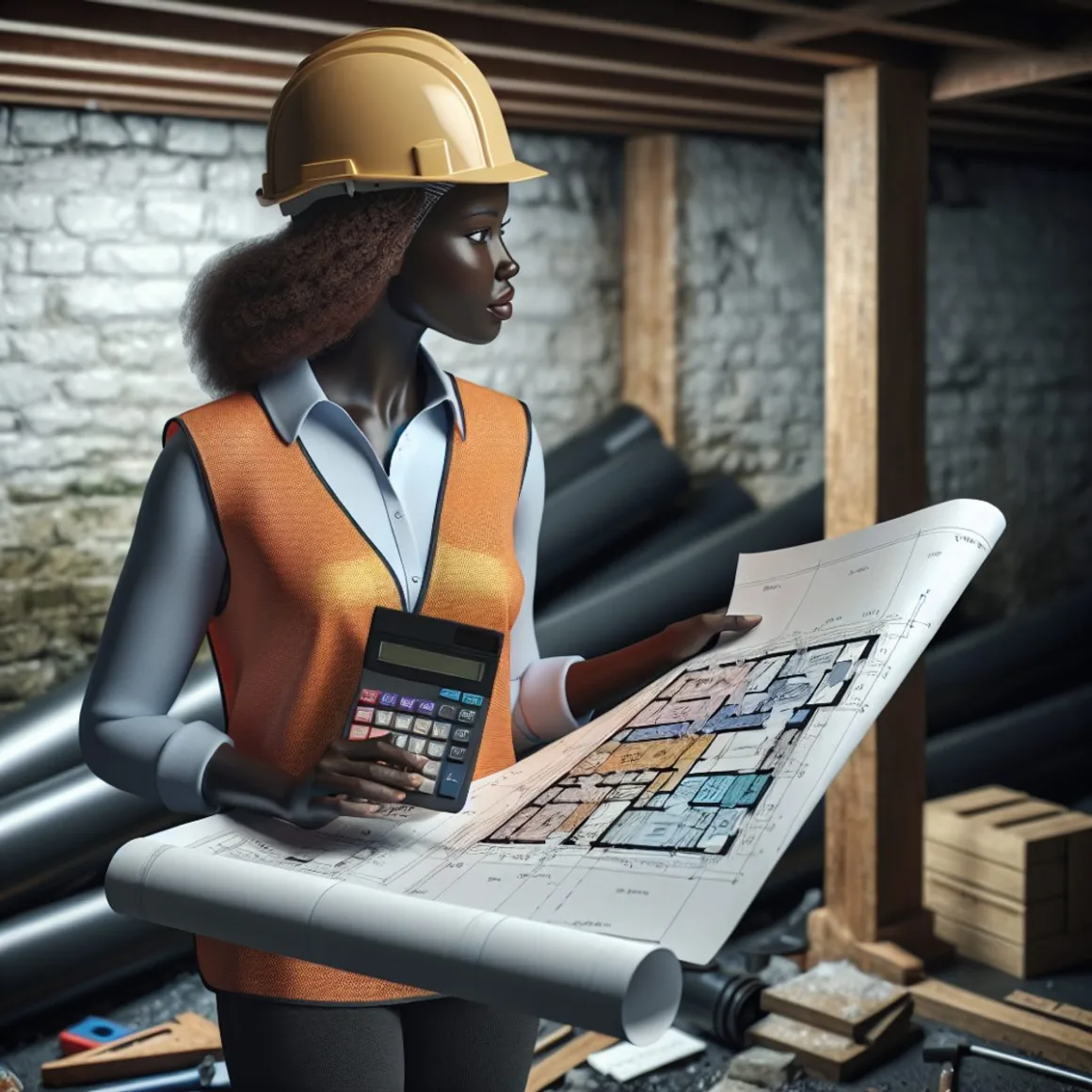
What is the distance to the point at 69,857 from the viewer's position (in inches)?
136

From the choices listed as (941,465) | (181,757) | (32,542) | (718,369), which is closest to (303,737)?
(181,757)

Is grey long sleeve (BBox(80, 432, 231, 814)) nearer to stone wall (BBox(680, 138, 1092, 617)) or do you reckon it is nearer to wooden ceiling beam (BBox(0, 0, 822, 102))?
wooden ceiling beam (BBox(0, 0, 822, 102))

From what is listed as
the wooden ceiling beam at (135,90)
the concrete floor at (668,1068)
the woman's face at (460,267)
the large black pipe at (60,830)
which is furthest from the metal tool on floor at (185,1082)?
the wooden ceiling beam at (135,90)

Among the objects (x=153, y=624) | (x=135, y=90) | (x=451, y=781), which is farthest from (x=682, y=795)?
(x=135, y=90)

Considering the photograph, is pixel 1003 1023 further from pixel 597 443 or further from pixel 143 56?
pixel 143 56

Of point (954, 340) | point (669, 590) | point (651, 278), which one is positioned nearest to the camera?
point (669, 590)

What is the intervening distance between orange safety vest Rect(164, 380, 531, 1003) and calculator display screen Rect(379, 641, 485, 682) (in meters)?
0.06

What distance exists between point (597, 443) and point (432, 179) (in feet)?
11.3

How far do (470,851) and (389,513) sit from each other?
38cm

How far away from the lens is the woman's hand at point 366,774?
123cm

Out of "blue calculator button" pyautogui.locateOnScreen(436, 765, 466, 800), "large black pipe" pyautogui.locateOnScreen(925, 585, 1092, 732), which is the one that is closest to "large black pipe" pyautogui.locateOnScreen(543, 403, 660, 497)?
"large black pipe" pyautogui.locateOnScreen(925, 585, 1092, 732)

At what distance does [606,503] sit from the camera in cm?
448

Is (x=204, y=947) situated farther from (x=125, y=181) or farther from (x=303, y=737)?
(x=125, y=181)

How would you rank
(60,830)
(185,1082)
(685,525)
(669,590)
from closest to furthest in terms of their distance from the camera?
(185,1082), (60,830), (669,590), (685,525)
